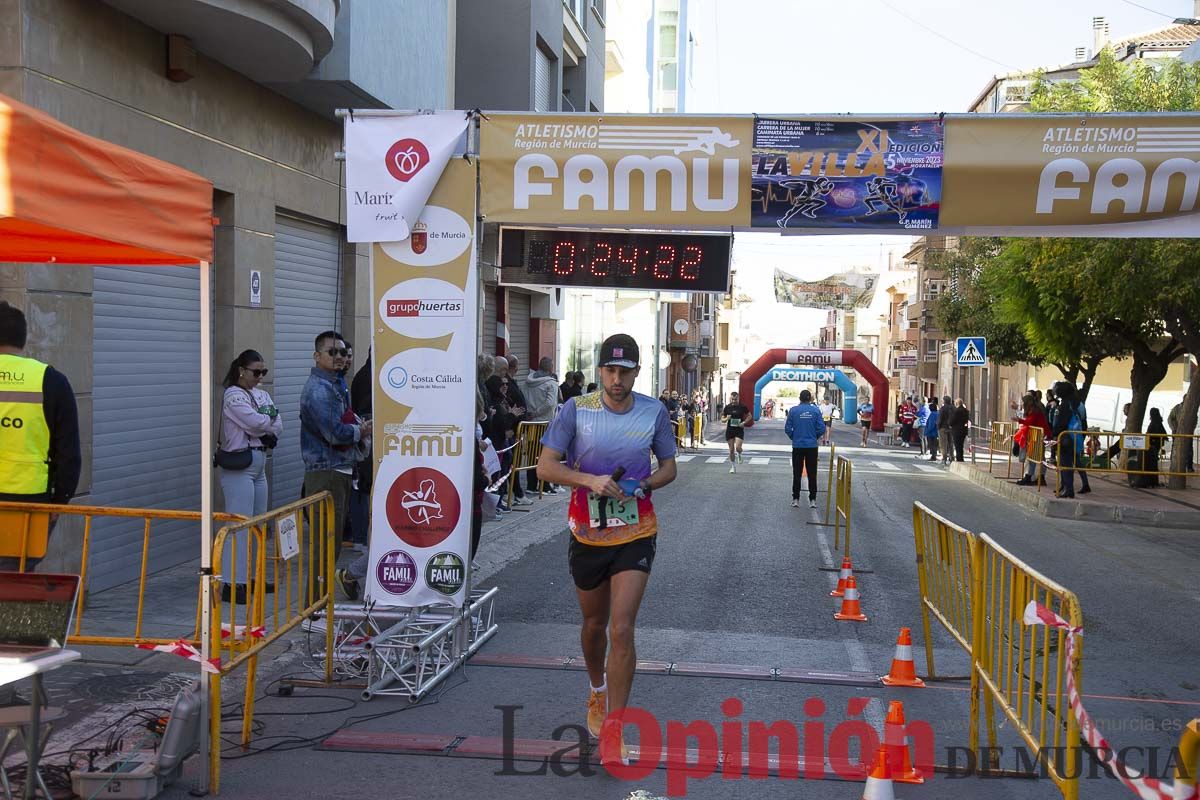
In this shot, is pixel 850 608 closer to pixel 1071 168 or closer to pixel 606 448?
pixel 1071 168

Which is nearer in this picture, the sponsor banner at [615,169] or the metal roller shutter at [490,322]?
the sponsor banner at [615,169]

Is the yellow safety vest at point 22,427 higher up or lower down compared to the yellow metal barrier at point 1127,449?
higher up

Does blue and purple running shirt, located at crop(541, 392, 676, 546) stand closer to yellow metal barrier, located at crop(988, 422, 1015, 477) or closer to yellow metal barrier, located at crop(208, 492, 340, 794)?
yellow metal barrier, located at crop(208, 492, 340, 794)

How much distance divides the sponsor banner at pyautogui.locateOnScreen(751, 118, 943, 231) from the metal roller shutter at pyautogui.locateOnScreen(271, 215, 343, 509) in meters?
6.61

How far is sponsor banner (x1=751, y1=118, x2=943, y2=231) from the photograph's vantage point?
798 centimetres

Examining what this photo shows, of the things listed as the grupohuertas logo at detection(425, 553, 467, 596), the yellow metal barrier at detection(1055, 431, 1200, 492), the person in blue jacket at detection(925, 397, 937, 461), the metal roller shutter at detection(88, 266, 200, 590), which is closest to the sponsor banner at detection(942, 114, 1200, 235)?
the grupohuertas logo at detection(425, 553, 467, 596)

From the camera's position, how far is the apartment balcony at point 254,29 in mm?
9539

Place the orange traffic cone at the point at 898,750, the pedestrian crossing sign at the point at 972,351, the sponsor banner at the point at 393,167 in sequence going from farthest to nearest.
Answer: the pedestrian crossing sign at the point at 972,351
the sponsor banner at the point at 393,167
the orange traffic cone at the point at 898,750

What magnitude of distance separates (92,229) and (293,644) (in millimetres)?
4074

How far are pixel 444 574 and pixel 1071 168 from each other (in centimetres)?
504

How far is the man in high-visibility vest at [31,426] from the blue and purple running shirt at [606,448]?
2644mm

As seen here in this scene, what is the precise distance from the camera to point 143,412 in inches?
404

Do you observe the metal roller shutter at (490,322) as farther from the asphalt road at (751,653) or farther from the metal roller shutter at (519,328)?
the asphalt road at (751,653)

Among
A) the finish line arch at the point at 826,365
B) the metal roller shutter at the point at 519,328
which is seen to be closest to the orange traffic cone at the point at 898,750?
the metal roller shutter at the point at 519,328
